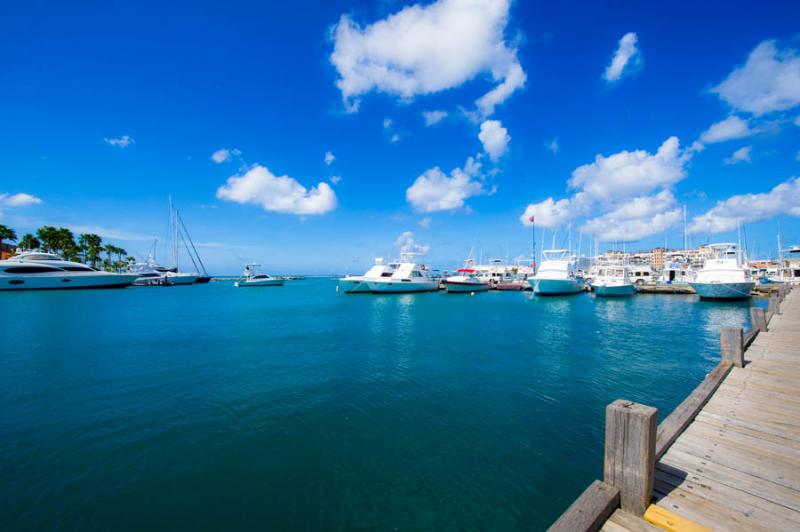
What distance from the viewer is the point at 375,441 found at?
817cm

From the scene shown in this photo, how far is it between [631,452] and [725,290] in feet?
178

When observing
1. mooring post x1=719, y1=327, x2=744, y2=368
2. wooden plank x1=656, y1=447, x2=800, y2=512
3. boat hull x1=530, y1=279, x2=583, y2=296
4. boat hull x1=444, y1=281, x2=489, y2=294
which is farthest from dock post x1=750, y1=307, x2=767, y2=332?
boat hull x1=444, y1=281, x2=489, y2=294

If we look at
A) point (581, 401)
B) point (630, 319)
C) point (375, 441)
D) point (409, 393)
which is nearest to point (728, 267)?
point (630, 319)

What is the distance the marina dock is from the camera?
3.43m

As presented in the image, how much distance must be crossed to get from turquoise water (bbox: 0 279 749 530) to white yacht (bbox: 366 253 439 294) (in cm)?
3960

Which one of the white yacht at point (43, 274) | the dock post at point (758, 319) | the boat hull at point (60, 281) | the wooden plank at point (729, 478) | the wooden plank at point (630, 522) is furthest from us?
the boat hull at point (60, 281)

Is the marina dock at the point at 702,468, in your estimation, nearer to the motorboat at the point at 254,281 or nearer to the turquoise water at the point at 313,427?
the turquoise water at the point at 313,427

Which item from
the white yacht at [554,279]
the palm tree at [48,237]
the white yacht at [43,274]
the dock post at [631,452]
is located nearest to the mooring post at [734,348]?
the dock post at [631,452]

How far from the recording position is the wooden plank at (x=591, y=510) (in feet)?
10.2

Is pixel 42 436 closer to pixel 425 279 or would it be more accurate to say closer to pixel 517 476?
pixel 517 476

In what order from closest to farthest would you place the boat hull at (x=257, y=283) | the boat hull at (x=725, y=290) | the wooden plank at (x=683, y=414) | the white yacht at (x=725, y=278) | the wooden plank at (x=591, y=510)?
1. the wooden plank at (x=591, y=510)
2. the wooden plank at (x=683, y=414)
3. the boat hull at (x=725, y=290)
4. the white yacht at (x=725, y=278)
5. the boat hull at (x=257, y=283)

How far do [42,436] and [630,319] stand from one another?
1424 inches

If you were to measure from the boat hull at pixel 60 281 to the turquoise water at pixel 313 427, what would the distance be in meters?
58.8

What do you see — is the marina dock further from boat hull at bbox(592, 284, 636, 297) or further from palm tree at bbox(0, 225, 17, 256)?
palm tree at bbox(0, 225, 17, 256)
